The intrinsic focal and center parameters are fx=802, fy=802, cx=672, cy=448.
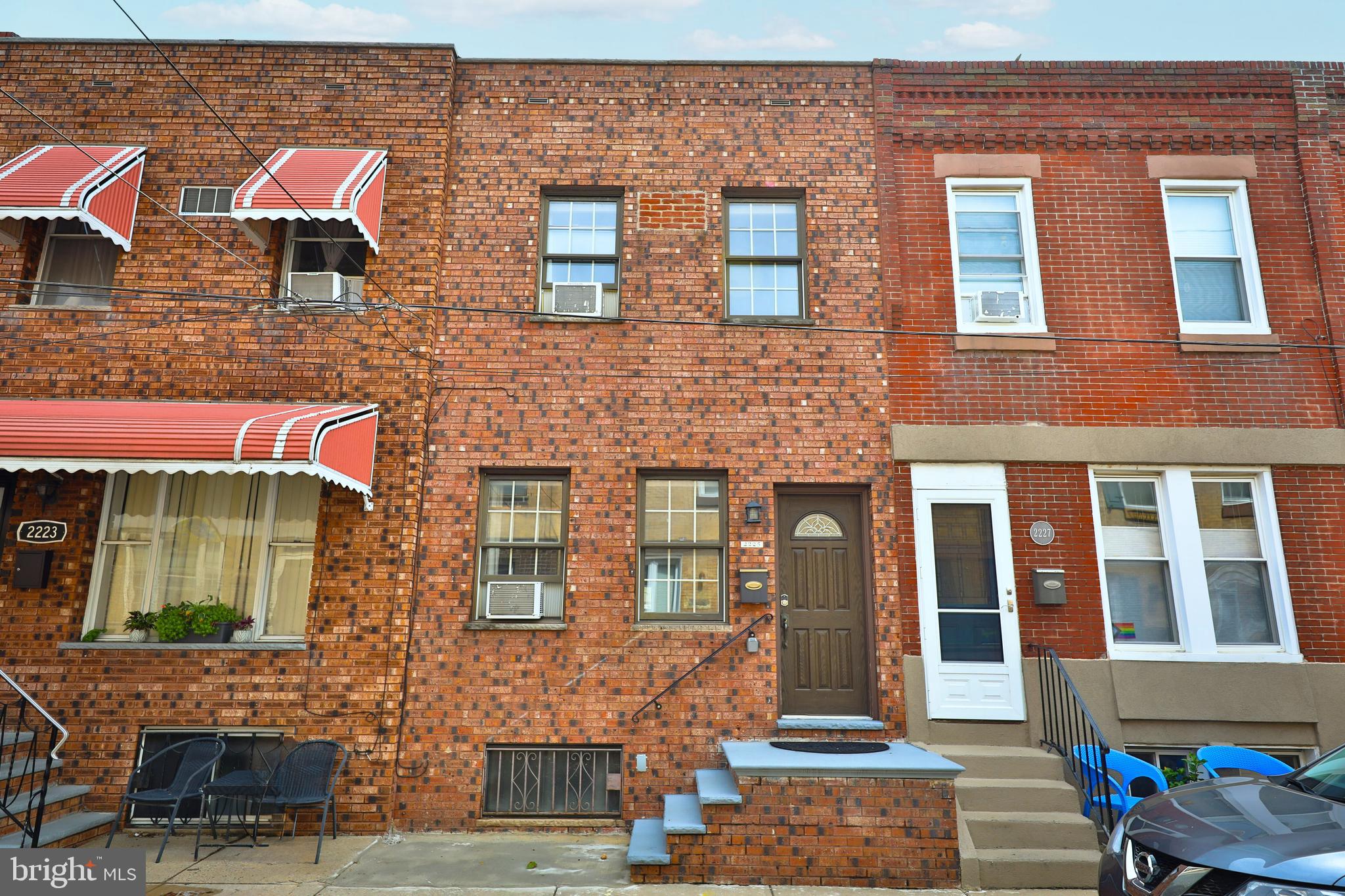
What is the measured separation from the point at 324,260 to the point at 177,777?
212 inches

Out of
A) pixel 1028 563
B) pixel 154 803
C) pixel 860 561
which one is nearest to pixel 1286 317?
pixel 1028 563

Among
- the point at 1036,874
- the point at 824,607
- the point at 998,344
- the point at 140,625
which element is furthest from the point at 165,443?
the point at 998,344

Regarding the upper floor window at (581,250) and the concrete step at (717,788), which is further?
the upper floor window at (581,250)

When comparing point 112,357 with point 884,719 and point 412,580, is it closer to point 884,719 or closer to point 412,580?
point 412,580

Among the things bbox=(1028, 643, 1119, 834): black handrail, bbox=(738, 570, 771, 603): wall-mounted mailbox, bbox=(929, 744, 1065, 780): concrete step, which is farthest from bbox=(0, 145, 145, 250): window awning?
bbox=(1028, 643, 1119, 834): black handrail

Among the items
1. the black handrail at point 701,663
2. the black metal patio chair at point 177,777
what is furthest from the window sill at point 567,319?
the black metal patio chair at point 177,777

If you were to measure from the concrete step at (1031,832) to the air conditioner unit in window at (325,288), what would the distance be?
26.1 feet

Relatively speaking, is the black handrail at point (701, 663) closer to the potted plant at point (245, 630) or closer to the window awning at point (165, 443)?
the window awning at point (165, 443)

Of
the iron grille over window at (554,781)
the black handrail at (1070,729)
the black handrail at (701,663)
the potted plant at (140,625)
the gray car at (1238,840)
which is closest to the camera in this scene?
the gray car at (1238,840)

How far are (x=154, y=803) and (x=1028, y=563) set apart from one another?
861cm

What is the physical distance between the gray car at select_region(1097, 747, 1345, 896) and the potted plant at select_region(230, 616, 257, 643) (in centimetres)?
756

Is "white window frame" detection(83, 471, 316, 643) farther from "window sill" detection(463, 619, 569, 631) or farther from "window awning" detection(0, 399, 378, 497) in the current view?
"window sill" detection(463, 619, 569, 631)

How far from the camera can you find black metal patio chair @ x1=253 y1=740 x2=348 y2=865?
277 inches

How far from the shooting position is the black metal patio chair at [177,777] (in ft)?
21.8
